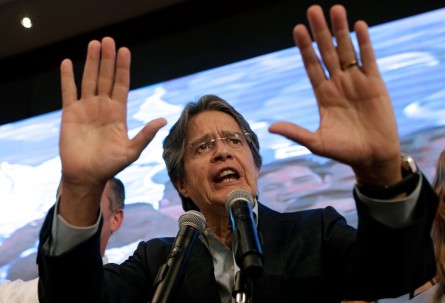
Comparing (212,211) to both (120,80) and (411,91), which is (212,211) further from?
(411,91)

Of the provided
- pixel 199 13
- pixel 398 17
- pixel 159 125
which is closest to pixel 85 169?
pixel 159 125

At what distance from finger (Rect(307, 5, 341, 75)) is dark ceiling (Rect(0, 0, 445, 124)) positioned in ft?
6.46

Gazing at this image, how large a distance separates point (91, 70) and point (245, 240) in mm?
587

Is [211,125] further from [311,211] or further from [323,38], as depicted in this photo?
[323,38]

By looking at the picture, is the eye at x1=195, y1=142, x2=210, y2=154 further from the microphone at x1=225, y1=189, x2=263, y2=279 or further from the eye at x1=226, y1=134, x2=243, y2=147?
the microphone at x1=225, y1=189, x2=263, y2=279

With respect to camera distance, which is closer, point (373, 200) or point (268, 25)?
point (373, 200)

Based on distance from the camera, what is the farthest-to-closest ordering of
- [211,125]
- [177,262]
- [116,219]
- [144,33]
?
[144,33]
[116,219]
[211,125]
[177,262]

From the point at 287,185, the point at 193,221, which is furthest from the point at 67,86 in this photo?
the point at 287,185

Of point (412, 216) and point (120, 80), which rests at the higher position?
point (120, 80)

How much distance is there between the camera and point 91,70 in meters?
1.40

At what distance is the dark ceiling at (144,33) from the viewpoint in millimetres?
3449

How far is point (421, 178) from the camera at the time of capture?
3.99 feet

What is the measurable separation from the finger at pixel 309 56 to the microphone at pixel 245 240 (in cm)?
31

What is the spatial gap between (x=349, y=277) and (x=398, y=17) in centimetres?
205
